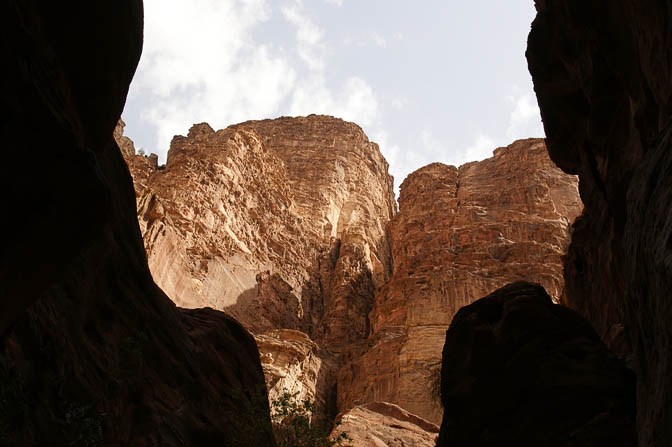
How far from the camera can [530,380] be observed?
10.8 metres

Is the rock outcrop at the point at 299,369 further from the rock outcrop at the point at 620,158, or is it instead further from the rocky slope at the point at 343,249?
the rock outcrop at the point at 620,158

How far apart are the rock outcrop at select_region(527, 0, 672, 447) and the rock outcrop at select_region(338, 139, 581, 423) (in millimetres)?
17983

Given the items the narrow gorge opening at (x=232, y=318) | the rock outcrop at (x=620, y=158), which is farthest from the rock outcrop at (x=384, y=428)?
the rock outcrop at (x=620, y=158)

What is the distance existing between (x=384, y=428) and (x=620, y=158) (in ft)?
51.9

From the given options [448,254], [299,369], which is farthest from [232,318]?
[448,254]

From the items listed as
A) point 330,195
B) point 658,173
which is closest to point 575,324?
point 658,173

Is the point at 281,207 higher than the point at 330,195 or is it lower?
lower

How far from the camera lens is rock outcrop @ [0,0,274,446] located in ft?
20.1

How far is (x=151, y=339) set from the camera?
12227 millimetres

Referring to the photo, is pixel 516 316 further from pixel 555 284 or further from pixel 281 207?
pixel 281 207

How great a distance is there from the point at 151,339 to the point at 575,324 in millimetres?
7783

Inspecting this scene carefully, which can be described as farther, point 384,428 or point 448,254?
point 448,254

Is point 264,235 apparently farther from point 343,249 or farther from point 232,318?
point 232,318

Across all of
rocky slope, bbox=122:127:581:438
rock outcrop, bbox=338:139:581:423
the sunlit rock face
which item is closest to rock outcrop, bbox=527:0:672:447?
rock outcrop, bbox=338:139:581:423
